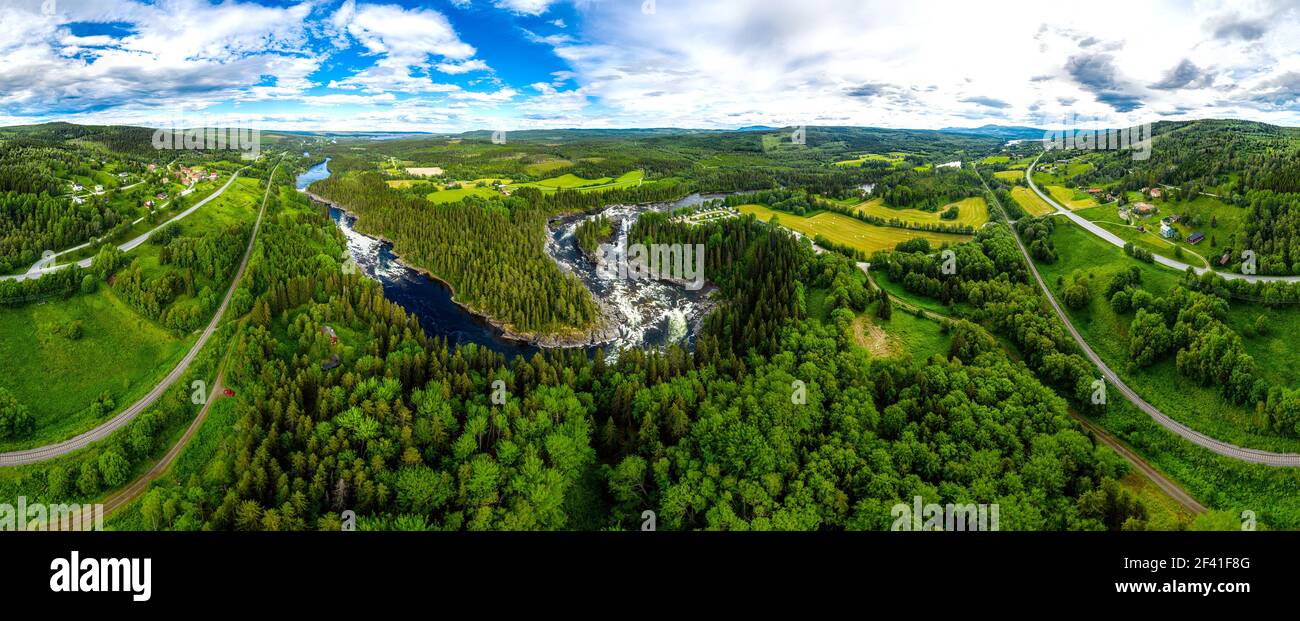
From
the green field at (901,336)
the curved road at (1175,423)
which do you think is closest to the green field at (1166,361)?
the curved road at (1175,423)

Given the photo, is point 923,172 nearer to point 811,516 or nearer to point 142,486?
point 811,516

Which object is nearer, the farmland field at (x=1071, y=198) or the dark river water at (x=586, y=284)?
the dark river water at (x=586, y=284)

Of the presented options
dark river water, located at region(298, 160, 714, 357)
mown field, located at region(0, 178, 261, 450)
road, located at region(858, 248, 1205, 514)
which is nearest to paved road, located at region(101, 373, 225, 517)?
mown field, located at region(0, 178, 261, 450)

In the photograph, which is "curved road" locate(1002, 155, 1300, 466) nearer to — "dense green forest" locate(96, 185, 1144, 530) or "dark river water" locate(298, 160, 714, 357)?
"dense green forest" locate(96, 185, 1144, 530)

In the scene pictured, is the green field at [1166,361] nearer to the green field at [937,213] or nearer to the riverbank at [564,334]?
the green field at [937,213]

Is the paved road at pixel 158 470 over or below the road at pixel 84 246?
below

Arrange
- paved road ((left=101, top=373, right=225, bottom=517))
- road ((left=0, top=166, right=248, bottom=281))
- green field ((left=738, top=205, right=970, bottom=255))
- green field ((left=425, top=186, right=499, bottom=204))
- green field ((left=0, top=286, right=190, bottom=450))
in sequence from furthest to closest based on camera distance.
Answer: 1. green field ((left=425, top=186, right=499, bottom=204))
2. green field ((left=738, top=205, right=970, bottom=255))
3. road ((left=0, top=166, right=248, bottom=281))
4. green field ((left=0, top=286, right=190, bottom=450))
5. paved road ((left=101, top=373, right=225, bottom=517))
